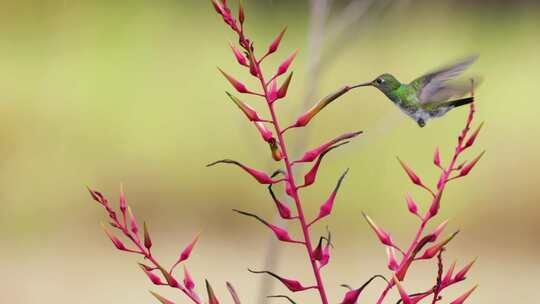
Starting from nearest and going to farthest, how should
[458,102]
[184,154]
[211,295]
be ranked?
[211,295], [458,102], [184,154]

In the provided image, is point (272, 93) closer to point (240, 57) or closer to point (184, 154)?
point (240, 57)

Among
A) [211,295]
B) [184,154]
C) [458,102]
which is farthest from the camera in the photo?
[184,154]

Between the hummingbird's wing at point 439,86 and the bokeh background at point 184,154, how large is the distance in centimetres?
174

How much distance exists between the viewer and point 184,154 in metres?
2.35

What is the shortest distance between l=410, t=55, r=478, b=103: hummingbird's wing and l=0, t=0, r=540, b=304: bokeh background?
1.74 m

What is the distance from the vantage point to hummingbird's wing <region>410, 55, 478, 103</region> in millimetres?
389

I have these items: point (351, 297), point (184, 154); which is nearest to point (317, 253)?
point (351, 297)

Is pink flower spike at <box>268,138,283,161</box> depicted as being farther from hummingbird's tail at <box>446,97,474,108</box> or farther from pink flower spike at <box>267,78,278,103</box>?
hummingbird's tail at <box>446,97,474,108</box>

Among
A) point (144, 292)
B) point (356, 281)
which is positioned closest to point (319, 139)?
point (356, 281)

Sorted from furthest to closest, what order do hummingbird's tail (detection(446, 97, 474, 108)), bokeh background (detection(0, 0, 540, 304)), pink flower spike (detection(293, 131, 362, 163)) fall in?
bokeh background (detection(0, 0, 540, 304)) < hummingbird's tail (detection(446, 97, 474, 108)) < pink flower spike (detection(293, 131, 362, 163))

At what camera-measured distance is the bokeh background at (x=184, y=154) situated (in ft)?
7.32

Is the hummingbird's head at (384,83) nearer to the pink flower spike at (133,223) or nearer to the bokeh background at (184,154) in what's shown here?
the pink flower spike at (133,223)

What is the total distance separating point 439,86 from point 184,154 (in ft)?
6.46

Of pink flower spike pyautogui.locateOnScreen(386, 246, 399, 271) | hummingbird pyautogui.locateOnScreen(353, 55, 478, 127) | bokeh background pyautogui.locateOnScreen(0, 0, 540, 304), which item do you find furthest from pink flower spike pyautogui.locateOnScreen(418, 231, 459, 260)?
bokeh background pyautogui.locateOnScreen(0, 0, 540, 304)
